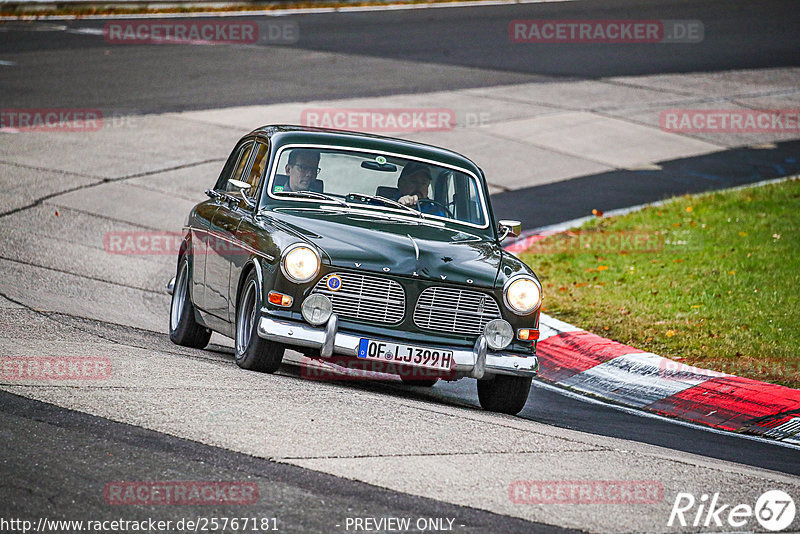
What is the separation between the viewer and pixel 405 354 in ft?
24.1

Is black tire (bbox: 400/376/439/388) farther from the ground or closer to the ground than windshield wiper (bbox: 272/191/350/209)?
closer to the ground

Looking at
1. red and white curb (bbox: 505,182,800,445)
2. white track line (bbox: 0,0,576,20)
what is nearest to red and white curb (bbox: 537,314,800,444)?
red and white curb (bbox: 505,182,800,445)

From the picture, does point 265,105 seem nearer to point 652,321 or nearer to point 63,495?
point 652,321

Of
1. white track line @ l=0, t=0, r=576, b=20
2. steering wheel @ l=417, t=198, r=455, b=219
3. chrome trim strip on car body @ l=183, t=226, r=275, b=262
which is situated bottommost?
chrome trim strip on car body @ l=183, t=226, r=275, b=262

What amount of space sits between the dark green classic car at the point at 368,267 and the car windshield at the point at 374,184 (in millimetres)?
10

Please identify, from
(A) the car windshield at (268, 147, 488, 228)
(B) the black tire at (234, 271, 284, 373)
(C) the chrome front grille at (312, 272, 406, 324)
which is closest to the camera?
(C) the chrome front grille at (312, 272, 406, 324)

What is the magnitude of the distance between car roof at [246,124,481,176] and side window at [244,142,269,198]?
0.10 metres

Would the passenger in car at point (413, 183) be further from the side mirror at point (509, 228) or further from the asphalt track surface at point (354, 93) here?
the asphalt track surface at point (354, 93)

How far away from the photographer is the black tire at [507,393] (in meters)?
7.92

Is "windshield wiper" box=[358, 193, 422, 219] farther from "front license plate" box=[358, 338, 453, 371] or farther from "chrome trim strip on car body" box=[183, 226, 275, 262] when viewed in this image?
"front license plate" box=[358, 338, 453, 371]

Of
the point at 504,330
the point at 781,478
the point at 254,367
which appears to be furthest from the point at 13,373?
the point at 781,478

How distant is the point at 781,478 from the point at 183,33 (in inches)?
959

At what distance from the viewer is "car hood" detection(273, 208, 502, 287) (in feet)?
24.5

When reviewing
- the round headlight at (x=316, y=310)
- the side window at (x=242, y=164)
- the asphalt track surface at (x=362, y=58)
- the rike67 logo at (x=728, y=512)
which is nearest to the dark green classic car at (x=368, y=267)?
the round headlight at (x=316, y=310)
